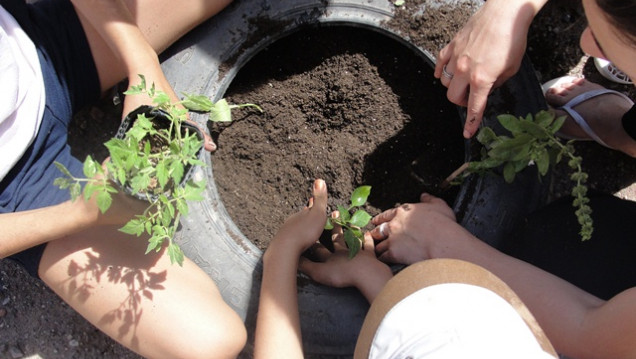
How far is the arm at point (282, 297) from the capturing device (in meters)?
0.96

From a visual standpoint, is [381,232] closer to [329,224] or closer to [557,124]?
[329,224]

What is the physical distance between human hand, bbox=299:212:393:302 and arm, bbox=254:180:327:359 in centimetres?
8

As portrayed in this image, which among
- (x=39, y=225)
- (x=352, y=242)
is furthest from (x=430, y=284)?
(x=39, y=225)

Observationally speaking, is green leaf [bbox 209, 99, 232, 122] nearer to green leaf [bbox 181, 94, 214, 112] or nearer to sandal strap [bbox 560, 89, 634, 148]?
green leaf [bbox 181, 94, 214, 112]

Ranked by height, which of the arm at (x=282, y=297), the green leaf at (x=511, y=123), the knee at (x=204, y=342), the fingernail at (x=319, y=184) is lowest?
the knee at (x=204, y=342)

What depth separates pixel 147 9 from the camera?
1.07 metres

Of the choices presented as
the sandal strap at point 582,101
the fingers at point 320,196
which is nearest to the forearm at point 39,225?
the fingers at point 320,196

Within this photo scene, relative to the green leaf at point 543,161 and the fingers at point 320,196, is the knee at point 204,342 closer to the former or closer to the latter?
the fingers at point 320,196

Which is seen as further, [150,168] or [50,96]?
[50,96]

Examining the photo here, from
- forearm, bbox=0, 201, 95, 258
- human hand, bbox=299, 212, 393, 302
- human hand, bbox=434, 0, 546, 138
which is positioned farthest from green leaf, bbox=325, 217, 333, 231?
forearm, bbox=0, 201, 95, 258

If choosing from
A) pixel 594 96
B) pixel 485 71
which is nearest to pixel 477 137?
pixel 485 71

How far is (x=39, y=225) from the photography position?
0.91m

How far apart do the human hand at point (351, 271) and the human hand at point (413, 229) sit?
0.05 metres

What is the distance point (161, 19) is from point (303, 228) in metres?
0.57
